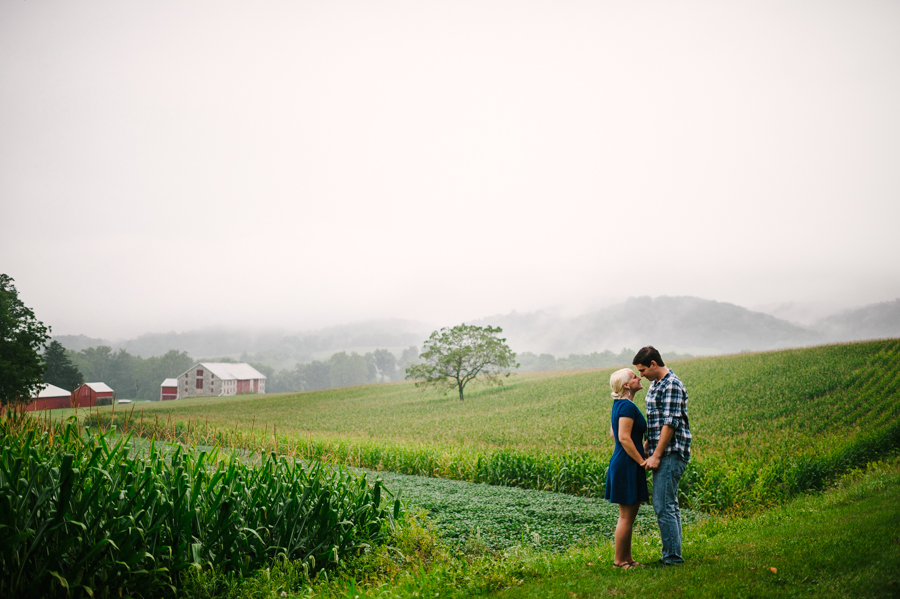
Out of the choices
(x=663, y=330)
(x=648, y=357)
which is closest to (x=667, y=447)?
(x=648, y=357)

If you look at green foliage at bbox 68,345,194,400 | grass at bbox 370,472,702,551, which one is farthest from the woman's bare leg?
green foliage at bbox 68,345,194,400

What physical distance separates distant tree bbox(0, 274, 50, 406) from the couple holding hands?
68.6ft

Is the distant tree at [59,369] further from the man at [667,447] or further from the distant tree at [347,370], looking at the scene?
the distant tree at [347,370]

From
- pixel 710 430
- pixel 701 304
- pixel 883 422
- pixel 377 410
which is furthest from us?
pixel 701 304

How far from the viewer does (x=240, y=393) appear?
51.2 metres

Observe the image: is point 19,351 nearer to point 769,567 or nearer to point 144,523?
point 144,523

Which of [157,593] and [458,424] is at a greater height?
[157,593]

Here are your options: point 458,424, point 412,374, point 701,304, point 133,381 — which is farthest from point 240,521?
point 701,304

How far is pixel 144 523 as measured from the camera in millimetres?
3912

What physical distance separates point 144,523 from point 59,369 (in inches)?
1211

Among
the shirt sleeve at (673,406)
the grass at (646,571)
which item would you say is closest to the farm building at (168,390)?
the grass at (646,571)

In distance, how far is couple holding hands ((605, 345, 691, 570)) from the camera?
3955 millimetres

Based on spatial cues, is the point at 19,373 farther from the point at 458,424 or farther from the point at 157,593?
the point at 157,593

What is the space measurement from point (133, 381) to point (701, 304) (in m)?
146
